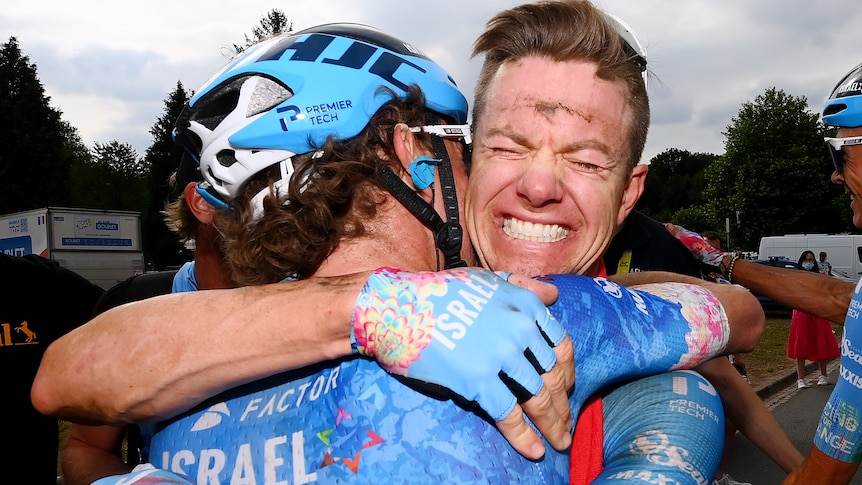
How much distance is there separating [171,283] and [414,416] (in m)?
2.95

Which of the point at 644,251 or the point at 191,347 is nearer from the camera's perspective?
the point at 191,347

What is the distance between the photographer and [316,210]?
1.66 metres

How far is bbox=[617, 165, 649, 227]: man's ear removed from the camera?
7.43ft

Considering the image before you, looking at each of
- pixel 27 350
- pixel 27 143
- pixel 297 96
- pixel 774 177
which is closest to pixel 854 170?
pixel 297 96

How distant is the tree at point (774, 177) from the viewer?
45.8 m

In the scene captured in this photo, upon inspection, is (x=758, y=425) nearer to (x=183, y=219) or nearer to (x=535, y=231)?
(x=535, y=231)

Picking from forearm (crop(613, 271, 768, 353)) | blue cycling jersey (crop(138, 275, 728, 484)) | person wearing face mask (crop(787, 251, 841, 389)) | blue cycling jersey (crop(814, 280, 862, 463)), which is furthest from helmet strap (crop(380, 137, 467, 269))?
person wearing face mask (crop(787, 251, 841, 389))

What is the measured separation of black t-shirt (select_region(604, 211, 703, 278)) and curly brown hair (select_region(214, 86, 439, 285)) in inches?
108

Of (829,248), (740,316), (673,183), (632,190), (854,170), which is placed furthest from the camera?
(673,183)

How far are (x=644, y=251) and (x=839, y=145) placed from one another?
131 cm

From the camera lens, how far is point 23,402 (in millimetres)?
3193

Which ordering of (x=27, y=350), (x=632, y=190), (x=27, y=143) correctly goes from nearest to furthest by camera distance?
(x=632, y=190), (x=27, y=350), (x=27, y=143)

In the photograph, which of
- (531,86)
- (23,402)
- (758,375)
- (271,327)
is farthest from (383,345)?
(758,375)

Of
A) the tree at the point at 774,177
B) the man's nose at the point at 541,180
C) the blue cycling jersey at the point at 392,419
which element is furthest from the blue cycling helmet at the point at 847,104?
the tree at the point at 774,177
